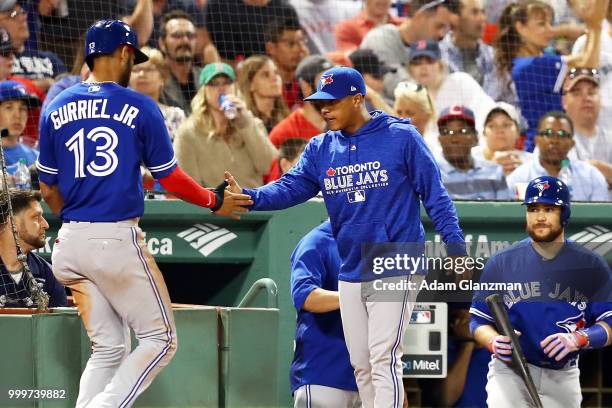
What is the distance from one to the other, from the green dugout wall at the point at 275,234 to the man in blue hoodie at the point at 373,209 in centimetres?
188

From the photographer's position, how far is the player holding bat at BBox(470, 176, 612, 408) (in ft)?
18.8

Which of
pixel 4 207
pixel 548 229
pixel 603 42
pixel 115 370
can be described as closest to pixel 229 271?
pixel 4 207

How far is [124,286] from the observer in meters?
4.63

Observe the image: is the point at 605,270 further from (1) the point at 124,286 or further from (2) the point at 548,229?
(1) the point at 124,286

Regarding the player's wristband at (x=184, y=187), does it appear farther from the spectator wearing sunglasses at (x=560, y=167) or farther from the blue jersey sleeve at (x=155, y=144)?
the spectator wearing sunglasses at (x=560, y=167)

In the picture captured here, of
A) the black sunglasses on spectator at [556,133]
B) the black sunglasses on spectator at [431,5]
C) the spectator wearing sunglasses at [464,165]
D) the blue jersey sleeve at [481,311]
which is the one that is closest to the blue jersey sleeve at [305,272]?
the blue jersey sleeve at [481,311]

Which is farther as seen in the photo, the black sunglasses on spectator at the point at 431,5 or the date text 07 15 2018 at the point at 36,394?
the black sunglasses on spectator at the point at 431,5

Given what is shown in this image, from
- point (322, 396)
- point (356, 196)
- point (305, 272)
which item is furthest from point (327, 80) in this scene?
point (322, 396)

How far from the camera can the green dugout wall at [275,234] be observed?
22.7ft

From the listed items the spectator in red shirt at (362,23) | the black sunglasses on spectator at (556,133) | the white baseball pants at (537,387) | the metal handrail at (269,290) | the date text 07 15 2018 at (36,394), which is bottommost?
the white baseball pants at (537,387)

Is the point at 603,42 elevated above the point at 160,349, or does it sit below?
above

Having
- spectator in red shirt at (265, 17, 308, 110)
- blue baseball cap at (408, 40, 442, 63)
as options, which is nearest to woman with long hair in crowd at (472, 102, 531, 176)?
blue baseball cap at (408, 40, 442, 63)

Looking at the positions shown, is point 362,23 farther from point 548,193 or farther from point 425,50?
point 548,193

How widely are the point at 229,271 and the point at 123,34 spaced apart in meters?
2.94
